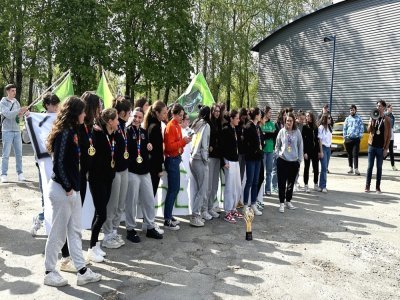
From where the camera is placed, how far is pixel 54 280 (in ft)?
14.1

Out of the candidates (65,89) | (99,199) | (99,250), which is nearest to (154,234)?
(99,250)

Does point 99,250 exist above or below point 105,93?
below

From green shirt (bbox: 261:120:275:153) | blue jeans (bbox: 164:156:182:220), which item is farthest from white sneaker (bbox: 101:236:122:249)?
green shirt (bbox: 261:120:275:153)

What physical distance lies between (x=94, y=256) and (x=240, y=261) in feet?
6.03

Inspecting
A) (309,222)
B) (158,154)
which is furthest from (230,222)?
(158,154)

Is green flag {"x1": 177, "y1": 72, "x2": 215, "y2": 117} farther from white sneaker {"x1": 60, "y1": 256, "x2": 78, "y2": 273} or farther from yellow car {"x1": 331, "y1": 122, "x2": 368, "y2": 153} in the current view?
yellow car {"x1": 331, "y1": 122, "x2": 368, "y2": 153}

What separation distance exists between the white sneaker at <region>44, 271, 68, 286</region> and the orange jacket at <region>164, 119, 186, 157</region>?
105 inches

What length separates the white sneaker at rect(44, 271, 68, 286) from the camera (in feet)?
14.1

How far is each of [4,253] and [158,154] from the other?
245 centimetres

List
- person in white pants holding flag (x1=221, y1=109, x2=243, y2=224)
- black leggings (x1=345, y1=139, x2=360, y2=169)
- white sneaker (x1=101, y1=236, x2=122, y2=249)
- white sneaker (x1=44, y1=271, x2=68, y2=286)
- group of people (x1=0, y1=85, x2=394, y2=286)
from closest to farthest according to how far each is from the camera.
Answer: group of people (x1=0, y1=85, x2=394, y2=286), white sneaker (x1=44, y1=271, x2=68, y2=286), white sneaker (x1=101, y1=236, x2=122, y2=249), person in white pants holding flag (x1=221, y1=109, x2=243, y2=224), black leggings (x1=345, y1=139, x2=360, y2=169)

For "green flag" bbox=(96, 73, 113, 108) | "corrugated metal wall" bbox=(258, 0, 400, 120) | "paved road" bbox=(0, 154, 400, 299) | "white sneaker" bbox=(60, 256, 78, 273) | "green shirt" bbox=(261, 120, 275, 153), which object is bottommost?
"paved road" bbox=(0, 154, 400, 299)

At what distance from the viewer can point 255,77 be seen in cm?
4638

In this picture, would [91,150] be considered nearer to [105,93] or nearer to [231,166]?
[231,166]

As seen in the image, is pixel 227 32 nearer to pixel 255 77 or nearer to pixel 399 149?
pixel 255 77
